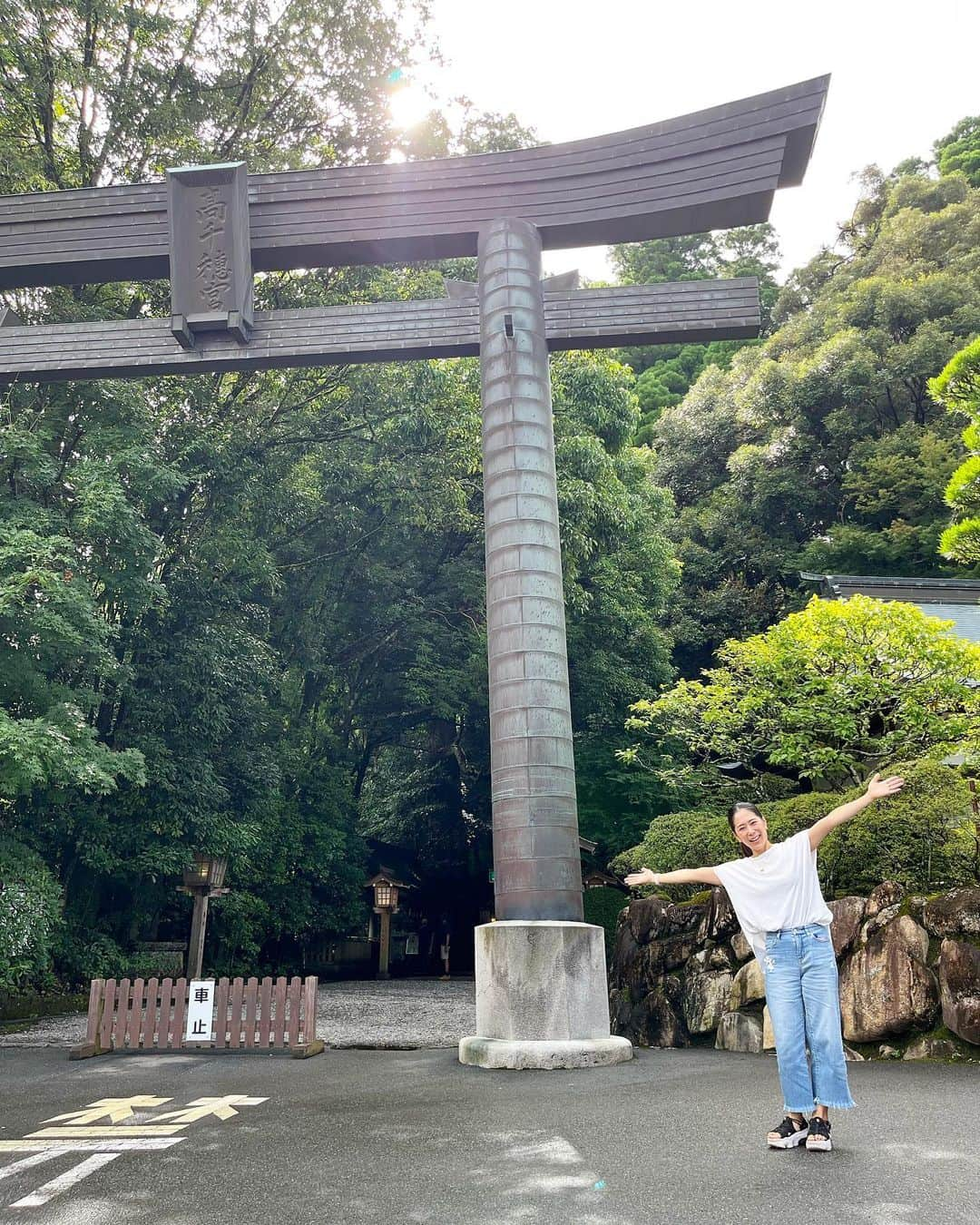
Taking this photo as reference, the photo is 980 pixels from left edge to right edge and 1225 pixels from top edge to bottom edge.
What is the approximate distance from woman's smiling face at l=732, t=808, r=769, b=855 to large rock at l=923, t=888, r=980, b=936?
162 inches

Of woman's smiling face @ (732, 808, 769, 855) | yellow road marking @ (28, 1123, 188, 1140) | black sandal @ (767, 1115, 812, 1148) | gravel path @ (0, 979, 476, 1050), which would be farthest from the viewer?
gravel path @ (0, 979, 476, 1050)

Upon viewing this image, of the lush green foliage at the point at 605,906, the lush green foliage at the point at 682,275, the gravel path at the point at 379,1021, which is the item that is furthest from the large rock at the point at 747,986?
the lush green foliage at the point at 682,275

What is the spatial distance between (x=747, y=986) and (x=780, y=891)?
510 centimetres

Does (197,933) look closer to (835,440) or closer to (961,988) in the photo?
(961,988)

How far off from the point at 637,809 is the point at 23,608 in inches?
561

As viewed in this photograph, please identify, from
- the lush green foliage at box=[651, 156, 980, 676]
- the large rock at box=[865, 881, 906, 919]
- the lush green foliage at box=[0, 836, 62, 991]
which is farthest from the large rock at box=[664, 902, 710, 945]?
the lush green foliage at box=[651, 156, 980, 676]

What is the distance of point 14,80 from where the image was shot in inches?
585

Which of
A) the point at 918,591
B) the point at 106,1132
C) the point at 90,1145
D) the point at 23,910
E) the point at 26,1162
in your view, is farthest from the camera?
the point at 918,591

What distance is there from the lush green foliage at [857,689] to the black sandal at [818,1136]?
25.5 feet

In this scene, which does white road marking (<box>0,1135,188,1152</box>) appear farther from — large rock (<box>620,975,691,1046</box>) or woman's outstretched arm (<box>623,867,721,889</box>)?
large rock (<box>620,975,691,1046</box>)

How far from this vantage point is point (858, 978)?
7938 mm

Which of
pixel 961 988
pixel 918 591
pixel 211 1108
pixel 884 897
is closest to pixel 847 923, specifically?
pixel 884 897

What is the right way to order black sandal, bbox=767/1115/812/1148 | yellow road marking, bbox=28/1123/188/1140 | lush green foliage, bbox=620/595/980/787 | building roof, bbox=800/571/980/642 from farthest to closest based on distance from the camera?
building roof, bbox=800/571/980/642
lush green foliage, bbox=620/595/980/787
yellow road marking, bbox=28/1123/188/1140
black sandal, bbox=767/1115/812/1148

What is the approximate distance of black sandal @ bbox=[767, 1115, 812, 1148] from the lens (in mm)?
4223
